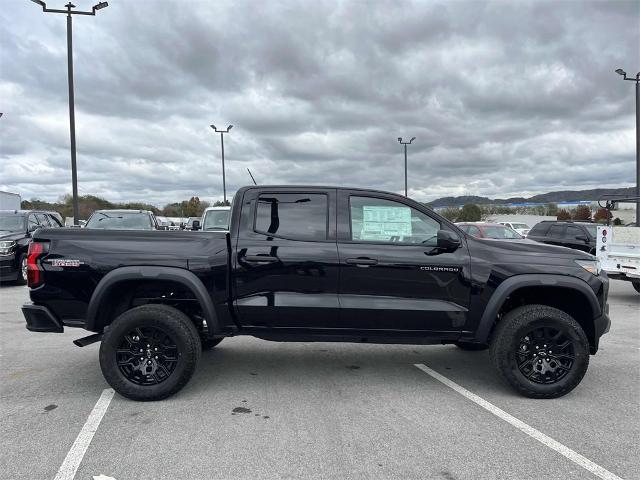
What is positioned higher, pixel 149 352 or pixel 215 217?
pixel 215 217

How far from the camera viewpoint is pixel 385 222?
4.52 m

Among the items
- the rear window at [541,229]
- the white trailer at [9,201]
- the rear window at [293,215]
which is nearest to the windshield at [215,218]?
the rear window at [293,215]

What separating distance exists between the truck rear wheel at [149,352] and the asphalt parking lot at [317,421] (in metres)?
0.17

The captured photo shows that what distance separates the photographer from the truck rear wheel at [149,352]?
4180 millimetres

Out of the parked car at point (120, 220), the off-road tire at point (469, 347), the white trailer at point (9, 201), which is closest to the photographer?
the off-road tire at point (469, 347)

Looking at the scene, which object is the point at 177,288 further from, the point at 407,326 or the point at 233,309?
the point at 407,326

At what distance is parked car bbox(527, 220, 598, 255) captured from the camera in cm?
1419

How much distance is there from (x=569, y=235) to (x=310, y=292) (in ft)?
43.9

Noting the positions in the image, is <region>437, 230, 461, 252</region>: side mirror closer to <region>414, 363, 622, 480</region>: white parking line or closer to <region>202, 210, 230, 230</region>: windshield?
<region>414, 363, 622, 480</region>: white parking line

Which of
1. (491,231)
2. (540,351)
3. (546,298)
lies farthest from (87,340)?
(491,231)

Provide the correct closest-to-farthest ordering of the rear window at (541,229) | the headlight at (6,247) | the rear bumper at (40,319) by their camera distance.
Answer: the rear bumper at (40,319) < the headlight at (6,247) < the rear window at (541,229)

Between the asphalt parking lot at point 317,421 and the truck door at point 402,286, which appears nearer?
the asphalt parking lot at point 317,421

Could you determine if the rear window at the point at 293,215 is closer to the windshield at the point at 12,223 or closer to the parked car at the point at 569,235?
the windshield at the point at 12,223

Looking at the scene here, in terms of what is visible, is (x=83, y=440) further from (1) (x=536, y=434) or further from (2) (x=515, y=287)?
(2) (x=515, y=287)
